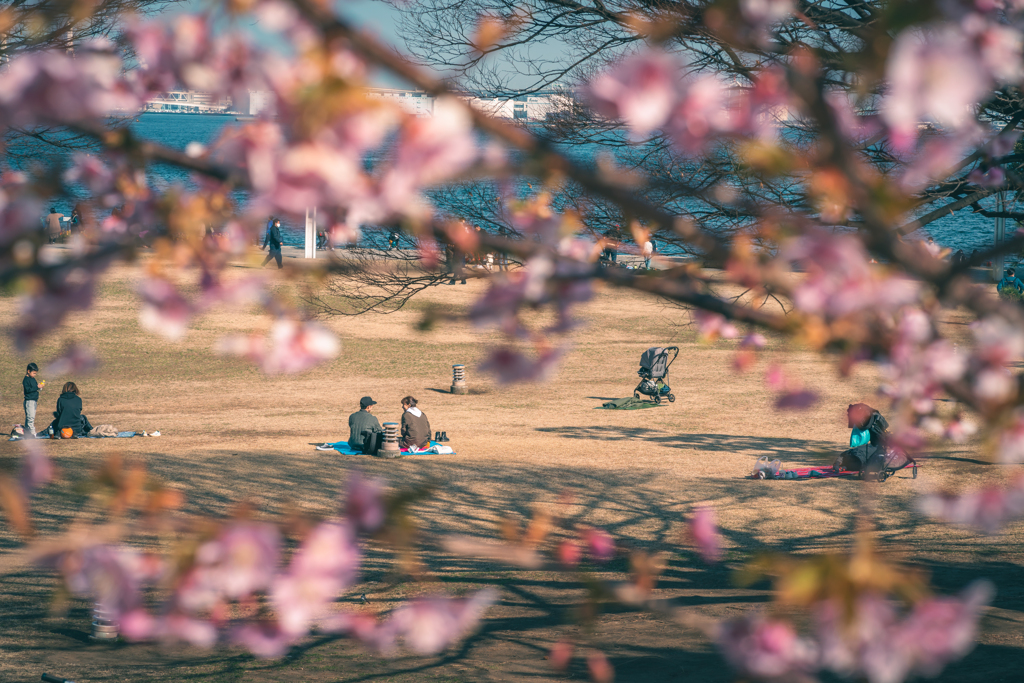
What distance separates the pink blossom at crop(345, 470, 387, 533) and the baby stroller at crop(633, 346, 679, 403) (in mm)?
19221

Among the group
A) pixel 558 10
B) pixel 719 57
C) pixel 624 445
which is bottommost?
pixel 624 445

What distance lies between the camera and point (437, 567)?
10469mm

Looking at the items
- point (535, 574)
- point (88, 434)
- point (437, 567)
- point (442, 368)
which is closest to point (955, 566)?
point (535, 574)

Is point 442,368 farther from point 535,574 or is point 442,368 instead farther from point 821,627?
point 821,627

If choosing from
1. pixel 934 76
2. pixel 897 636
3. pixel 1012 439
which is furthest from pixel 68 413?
pixel 934 76

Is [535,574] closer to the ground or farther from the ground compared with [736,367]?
closer to the ground

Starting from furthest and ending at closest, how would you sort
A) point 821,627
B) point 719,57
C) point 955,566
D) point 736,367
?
point 955,566
point 719,57
point 736,367
point 821,627

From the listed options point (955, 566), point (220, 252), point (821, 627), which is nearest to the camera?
point (821, 627)

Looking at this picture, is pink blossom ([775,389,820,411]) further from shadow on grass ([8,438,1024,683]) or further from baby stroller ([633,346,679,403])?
baby stroller ([633,346,679,403])

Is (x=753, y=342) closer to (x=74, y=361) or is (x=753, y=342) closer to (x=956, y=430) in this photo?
(x=956, y=430)

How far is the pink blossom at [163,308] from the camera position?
207cm

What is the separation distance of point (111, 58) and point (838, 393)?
21.0m

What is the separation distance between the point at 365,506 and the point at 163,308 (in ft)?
1.99

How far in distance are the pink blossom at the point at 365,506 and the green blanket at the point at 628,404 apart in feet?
60.9
